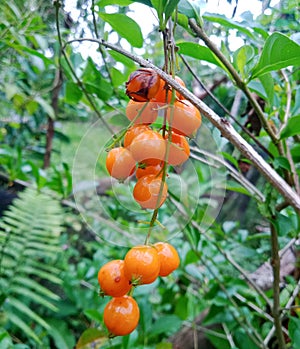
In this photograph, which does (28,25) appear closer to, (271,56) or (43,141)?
(271,56)

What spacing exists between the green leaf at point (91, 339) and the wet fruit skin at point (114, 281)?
1.36ft

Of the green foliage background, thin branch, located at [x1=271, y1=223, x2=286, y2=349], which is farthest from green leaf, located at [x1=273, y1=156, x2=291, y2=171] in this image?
thin branch, located at [x1=271, y1=223, x2=286, y2=349]

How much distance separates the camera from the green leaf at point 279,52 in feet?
1.16

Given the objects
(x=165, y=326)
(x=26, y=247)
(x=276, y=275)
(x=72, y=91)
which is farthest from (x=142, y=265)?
(x=26, y=247)

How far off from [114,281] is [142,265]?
34mm

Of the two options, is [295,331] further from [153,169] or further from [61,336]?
[61,336]

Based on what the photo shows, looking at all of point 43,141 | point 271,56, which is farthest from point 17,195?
point 271,56

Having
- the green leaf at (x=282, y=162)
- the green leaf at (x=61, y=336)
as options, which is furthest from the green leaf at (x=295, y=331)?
the green leaf at (x=61, y=336)

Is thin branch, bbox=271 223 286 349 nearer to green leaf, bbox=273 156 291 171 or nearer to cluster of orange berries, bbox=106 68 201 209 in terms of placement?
green leaf, bbox=273 156 291 171

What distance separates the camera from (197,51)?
436 mm

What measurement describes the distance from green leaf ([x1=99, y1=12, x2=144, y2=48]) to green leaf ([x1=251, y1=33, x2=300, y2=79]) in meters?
0.15

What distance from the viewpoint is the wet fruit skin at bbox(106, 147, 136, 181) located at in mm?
311

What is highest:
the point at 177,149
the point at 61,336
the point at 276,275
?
the point at 177,149

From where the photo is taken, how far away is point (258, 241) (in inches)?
43.6
